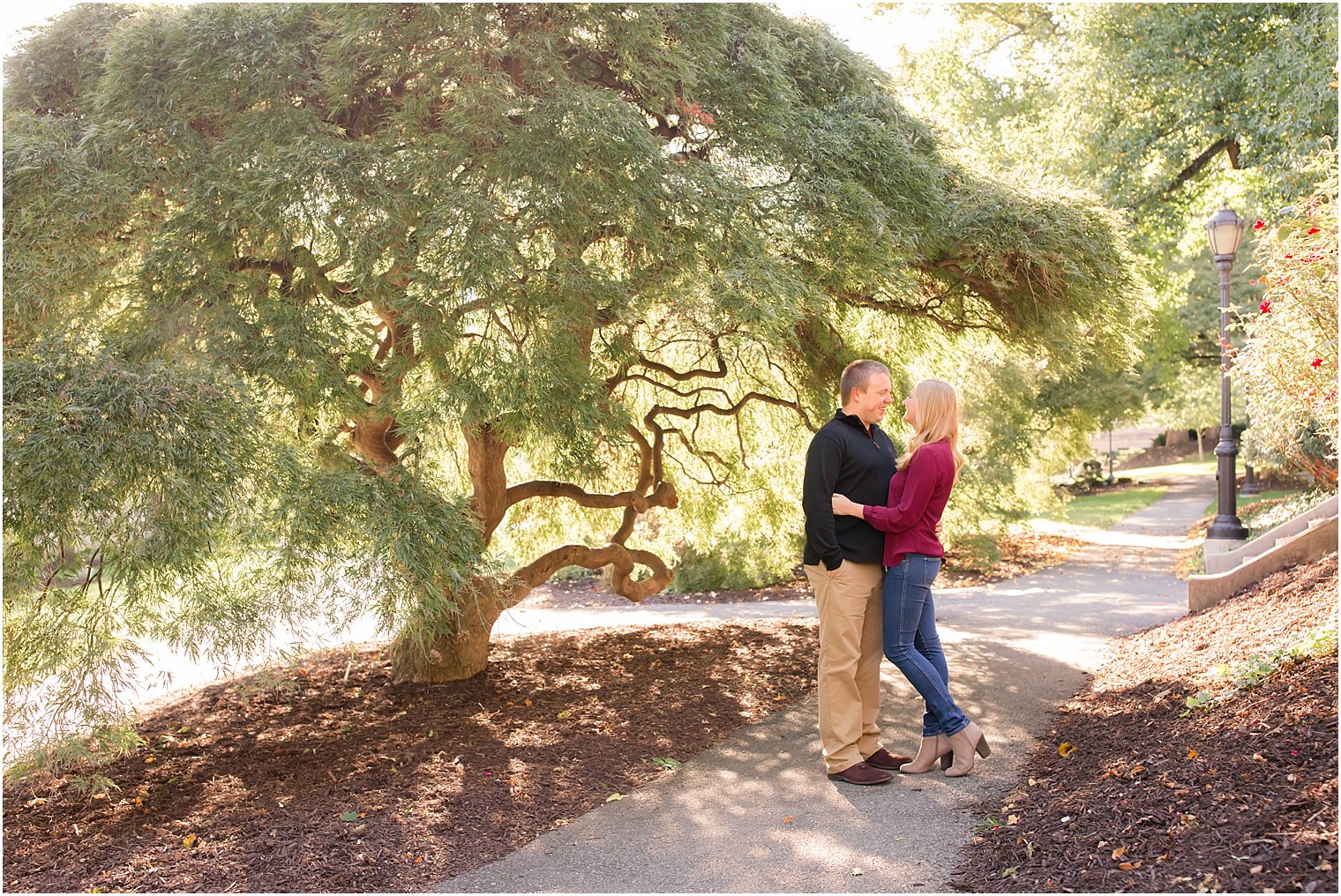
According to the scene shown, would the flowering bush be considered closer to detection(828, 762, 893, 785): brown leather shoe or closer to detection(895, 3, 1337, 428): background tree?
detection(895, 3, 1337, 428): background tree

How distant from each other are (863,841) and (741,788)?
977 mm

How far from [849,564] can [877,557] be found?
16cm

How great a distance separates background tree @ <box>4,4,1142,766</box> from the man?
64 cm

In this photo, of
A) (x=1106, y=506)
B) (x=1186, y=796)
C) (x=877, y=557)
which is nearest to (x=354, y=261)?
(x=877, y=557)

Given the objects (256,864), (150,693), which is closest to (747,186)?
(256,864)

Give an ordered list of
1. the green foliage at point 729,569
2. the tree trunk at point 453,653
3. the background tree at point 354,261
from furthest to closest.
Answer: the green foliage at point 729,569 → the tree trunk at point 453,653 → the background tree at point 354,261

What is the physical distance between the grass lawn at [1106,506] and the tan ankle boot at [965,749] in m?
16.1

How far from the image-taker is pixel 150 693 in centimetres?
817

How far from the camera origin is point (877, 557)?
4926 millimetres

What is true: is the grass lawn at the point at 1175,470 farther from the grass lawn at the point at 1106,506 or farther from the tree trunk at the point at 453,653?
the tree trunk at the point at 453,653

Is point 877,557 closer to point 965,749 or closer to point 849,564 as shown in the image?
point 849,564

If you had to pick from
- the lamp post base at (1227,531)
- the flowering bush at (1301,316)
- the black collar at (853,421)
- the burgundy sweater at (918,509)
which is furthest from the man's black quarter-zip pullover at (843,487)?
the lamp post base at (1227,531)

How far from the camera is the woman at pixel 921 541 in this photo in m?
4.73

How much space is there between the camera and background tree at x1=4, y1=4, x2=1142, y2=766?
4.38m
